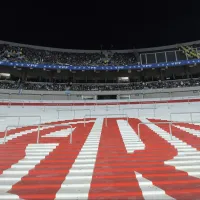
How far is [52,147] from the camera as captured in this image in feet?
18.3

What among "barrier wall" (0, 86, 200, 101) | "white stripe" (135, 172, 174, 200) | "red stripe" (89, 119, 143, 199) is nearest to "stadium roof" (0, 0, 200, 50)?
"barrier wall" (0, 86, 200, 101)

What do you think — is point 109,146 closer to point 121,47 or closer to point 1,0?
point 1,0

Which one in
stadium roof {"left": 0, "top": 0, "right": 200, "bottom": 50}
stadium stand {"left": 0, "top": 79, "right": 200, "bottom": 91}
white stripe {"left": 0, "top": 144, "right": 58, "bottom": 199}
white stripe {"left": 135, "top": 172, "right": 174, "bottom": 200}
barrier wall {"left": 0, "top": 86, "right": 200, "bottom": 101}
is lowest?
white stripe {"left": 135, "top": 172, "right": 174, "bottom": 200}

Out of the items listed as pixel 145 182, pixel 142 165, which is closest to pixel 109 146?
pixel 142 165

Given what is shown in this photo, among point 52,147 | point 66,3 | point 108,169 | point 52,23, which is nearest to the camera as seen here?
point 108,169

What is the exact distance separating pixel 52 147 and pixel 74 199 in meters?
3.18

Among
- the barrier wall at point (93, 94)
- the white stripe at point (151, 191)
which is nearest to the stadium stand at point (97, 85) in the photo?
the barrier wall at point (93, 94)

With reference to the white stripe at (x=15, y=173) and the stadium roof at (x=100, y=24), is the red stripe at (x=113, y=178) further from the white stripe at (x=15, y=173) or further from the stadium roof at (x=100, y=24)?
the stadium roof at (x=100, y=24)

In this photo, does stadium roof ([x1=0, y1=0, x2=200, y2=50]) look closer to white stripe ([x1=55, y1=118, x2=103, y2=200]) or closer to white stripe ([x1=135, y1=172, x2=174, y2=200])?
white stripe ([x1=55, y1=118, x2=103, y2=200])

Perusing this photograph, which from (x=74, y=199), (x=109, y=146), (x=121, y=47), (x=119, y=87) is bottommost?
(x=74, y=199)

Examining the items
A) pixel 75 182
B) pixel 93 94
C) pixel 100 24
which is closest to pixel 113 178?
pixel 75 182

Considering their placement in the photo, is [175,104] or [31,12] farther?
[31,12]

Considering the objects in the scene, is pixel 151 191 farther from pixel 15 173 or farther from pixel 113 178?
pixel 15 173

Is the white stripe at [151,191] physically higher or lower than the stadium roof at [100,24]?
lower
